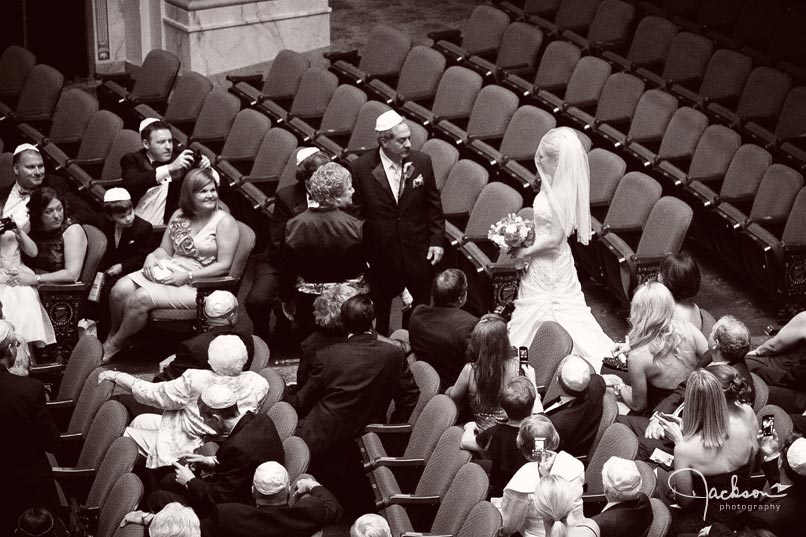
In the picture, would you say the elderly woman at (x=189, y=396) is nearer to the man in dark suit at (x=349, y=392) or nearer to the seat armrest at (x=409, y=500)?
the man in dark suit at (x=349, y=392)

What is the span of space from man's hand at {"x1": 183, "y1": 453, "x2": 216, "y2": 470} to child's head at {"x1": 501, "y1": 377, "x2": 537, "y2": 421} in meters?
0.98

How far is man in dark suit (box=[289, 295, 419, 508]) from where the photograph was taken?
4.62 metres

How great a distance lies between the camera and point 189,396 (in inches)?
181

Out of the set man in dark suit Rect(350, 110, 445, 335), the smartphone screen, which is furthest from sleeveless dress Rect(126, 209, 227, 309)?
the smartphone screen

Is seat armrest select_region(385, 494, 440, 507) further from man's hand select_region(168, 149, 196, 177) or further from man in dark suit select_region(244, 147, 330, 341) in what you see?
man's hand select_region(168, 149, 196, 177)

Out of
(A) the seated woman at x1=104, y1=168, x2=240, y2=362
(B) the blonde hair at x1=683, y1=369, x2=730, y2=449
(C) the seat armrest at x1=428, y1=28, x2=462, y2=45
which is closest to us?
(B) the blonde hair at x1=683, y1=369, x2=730, y2=449

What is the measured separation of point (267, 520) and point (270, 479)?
0.13 meters

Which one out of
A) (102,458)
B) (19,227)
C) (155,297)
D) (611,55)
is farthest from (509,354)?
(611,55)

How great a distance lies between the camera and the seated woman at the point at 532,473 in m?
3.93

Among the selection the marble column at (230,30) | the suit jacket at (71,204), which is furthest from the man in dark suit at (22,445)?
the marble column at (230,30)

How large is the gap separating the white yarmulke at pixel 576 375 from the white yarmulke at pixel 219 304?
4.16 ft

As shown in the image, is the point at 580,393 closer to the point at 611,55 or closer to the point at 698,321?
the point at 698,321

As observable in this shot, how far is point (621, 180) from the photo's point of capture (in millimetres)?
6199

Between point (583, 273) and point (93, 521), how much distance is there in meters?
3.06
